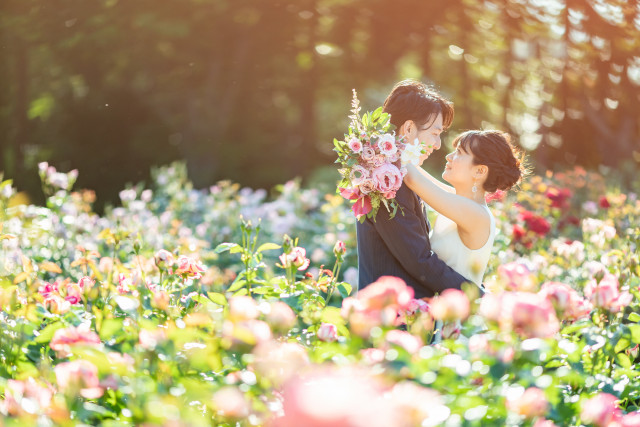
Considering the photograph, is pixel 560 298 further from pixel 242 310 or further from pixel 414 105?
pixel 414 105

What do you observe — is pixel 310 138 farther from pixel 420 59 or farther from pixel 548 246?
pixel 548 246

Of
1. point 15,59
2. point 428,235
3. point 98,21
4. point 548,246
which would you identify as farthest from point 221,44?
point 428,235

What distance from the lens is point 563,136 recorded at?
42.2 ft

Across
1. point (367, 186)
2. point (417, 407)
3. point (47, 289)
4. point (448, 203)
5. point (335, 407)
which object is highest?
point (335, 407)

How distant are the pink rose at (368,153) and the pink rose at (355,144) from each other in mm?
17

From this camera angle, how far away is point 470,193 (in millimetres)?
2734

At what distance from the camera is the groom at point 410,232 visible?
242 cm

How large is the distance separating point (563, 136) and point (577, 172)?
5.47 metres

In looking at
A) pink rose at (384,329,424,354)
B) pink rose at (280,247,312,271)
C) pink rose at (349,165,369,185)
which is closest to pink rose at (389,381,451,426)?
pink rose at (384,329,424,354)

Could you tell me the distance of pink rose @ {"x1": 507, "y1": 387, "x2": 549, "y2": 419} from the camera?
1245 mm

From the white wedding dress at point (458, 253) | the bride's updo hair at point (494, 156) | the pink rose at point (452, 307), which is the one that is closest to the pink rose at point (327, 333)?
the pink rose at point (452, 307)

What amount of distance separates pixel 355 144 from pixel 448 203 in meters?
0.43

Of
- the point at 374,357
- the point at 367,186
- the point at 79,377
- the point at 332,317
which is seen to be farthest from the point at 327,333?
the point at 367,186

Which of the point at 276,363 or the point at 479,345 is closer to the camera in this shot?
the point at 276,363
